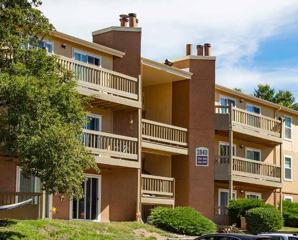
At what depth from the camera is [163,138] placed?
33594mm

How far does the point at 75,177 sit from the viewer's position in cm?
1992

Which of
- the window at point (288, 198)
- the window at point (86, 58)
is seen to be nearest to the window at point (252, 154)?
the window at point (288, 198)

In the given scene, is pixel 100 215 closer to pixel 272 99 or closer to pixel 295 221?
pixel 295 221

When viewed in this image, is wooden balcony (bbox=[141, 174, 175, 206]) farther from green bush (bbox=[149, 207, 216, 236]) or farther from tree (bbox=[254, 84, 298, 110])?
tree (bbox=[254, 84, 298, 110])

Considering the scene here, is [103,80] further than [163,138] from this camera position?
No

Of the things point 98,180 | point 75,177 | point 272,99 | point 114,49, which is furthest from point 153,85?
point 272,99

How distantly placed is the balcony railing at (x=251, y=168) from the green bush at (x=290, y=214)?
2225mm

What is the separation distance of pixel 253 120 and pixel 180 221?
12.8 metres

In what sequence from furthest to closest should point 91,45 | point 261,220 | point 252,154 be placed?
point 252,154, point 261,220, point 91,45

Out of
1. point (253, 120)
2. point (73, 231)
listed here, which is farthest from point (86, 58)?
point (253, 120)

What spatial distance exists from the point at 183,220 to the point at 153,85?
37.3 ft

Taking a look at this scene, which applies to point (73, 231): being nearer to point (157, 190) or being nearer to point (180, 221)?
point (180, 221)

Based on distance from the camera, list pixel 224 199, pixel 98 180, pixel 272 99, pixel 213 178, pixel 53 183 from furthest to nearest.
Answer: pixel 272 99
pixel 224 199
pixel 213 178
pixel 98 180
pixel 53 183

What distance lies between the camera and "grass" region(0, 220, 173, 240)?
21031mm
